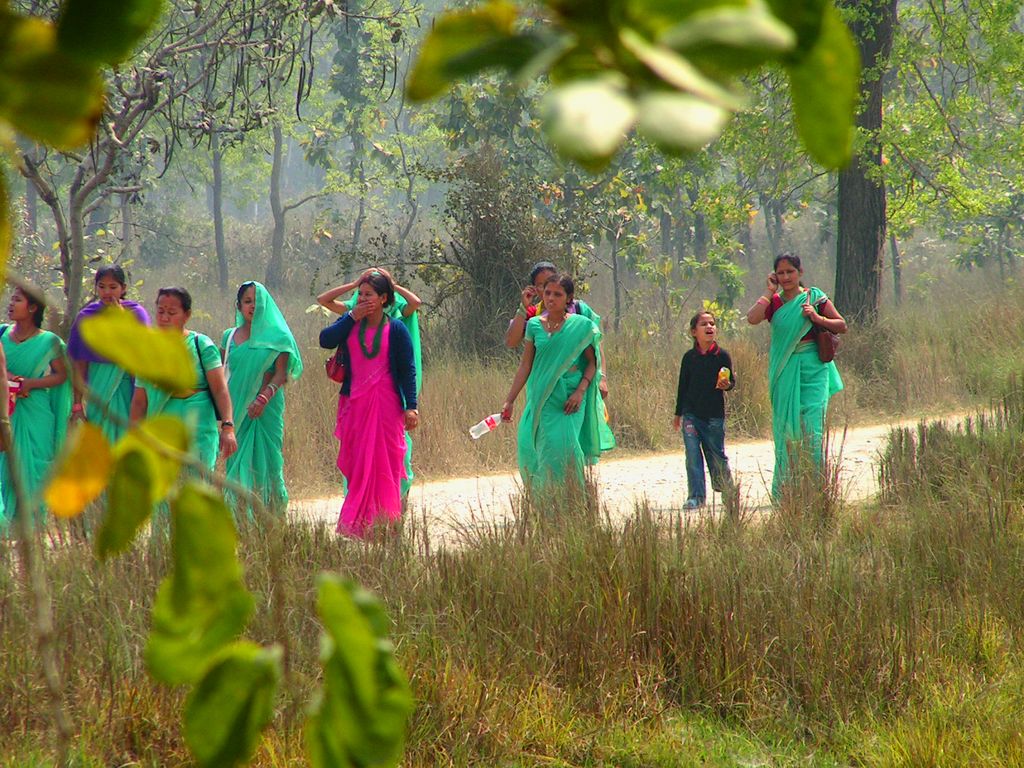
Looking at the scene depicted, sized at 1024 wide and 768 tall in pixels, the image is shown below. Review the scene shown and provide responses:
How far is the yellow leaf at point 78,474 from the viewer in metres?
0.52

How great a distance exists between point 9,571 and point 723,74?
402 centimetres

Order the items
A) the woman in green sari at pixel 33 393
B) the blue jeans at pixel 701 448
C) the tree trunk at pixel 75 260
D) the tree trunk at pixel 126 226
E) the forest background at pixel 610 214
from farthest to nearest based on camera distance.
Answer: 1. the tree trunk at pixel 126 226
2. the forest background at pixel 610 214
3. the blue jeans at pixel 701 448
4. the tree trunk at pixel 75 260
5. the woman in green sari at pixel 33 393

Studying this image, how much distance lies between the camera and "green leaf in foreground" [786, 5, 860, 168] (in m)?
0.43

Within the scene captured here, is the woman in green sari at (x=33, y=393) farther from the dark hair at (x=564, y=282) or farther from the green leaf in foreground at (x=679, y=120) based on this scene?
the green leaf in foreground at (x=679, y=120)

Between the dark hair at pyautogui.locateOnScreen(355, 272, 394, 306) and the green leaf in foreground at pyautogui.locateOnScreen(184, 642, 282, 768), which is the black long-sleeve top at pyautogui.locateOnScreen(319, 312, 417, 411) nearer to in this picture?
the dark hair at pyautogui.locateOnScreen(355, 272, 394, 306)

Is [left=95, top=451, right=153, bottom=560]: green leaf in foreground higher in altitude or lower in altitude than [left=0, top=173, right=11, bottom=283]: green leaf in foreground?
lower

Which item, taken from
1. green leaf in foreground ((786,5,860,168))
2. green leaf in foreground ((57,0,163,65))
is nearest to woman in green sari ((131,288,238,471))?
green leaf in foreground ((57,0,163,65))

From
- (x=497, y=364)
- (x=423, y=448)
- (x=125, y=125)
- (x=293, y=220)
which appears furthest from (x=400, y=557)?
(x=293, y=220)

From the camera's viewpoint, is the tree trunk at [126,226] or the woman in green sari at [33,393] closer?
the woman in green sari at [33,393]

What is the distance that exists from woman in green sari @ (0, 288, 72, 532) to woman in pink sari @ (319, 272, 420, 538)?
152 centimetres

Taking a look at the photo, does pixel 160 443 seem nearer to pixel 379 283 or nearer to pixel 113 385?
pixel 379 283

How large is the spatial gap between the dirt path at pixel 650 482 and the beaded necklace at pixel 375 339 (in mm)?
1032

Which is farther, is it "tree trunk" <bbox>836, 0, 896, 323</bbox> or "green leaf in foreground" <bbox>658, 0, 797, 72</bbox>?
"tree trunk" <bbox>836, 0, 896, 323</bbox>

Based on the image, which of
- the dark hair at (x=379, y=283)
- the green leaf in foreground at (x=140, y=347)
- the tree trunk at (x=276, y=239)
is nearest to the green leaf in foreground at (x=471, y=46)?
the green leaf in foreground at (x=140, y=347)
